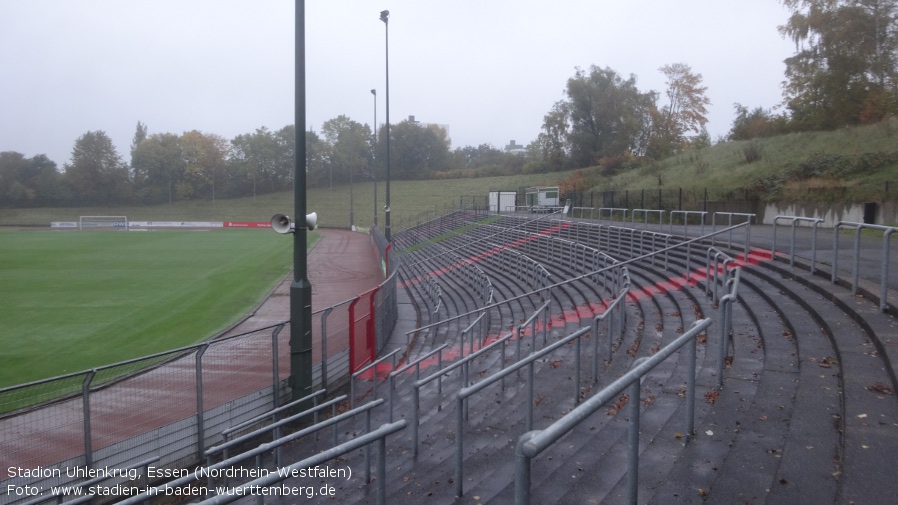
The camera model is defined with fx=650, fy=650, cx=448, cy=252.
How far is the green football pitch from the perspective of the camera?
15430 mm

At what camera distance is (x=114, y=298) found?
23281 millimetres

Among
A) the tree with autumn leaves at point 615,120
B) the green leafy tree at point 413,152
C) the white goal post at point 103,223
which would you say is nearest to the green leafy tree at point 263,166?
the green leafy tree at point 413,152

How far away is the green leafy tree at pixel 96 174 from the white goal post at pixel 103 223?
434 inches

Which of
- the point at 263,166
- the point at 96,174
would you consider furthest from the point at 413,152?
the point at 96,174

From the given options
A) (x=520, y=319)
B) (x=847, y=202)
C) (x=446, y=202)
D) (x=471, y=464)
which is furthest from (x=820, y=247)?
(x=446, y=202)

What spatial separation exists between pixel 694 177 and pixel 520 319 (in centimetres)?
2590

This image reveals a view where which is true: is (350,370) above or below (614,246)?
below

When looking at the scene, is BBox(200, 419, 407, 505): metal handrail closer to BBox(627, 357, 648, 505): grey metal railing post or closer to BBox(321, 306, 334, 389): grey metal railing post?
BBox(627, 357, 648, 505): grey metal railing post

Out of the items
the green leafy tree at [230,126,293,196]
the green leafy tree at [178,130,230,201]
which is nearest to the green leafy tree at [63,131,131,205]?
the green leafy tree at [178,130,230,201]

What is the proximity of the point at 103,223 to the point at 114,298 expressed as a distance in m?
61.2

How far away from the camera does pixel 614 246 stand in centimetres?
2038

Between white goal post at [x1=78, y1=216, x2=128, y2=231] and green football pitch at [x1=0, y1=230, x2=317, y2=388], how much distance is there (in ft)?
89.2

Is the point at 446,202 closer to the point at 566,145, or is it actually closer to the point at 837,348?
the point at 566,145

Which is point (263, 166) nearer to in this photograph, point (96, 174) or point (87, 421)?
point (96, 174)
